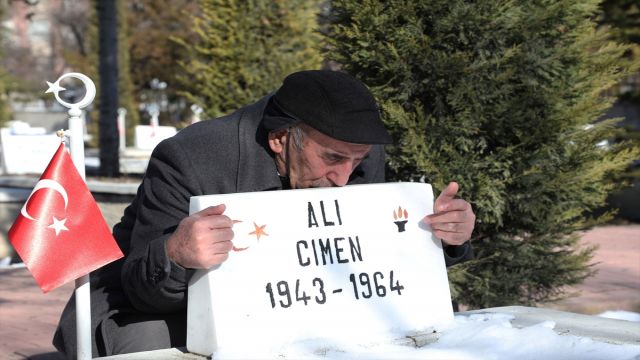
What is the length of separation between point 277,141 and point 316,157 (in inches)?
6.3

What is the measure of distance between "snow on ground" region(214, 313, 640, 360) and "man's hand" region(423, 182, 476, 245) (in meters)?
0.29

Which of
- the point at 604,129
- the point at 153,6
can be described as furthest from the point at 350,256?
the point at 153,6

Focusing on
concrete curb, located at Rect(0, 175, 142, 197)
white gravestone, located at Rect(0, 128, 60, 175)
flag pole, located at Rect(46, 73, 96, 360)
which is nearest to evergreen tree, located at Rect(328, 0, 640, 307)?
flag pole, located at Rect(46, 73, 96, 360)

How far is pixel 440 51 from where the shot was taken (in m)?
4.54

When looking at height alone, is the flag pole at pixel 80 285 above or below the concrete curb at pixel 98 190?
below

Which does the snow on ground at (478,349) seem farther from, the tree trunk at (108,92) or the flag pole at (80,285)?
the tree trunk at (108,92)

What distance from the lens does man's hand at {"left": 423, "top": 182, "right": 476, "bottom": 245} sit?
2.84 metres

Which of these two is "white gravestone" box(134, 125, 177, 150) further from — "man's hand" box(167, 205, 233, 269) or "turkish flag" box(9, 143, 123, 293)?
"man's hand" box(167, 205, 233, 269)

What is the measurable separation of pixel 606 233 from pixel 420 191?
376 inches

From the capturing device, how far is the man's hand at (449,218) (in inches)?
112

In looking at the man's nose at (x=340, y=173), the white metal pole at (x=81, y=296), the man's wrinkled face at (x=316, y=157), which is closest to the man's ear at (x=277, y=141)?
the man's wrinkled face at (x=316, y=157)

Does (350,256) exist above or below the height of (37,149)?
below

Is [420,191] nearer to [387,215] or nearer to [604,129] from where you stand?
[387,215]

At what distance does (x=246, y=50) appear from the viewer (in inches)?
379
